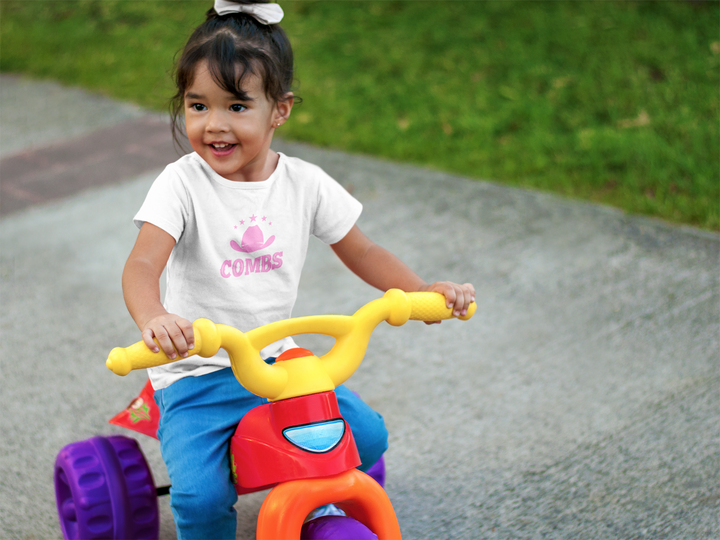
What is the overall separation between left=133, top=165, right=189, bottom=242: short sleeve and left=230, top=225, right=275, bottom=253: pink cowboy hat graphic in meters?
0.13

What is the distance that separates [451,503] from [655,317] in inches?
50.9

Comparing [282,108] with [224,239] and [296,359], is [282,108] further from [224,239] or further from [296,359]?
[296,359]

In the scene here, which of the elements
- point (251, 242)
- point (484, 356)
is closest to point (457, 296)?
point (251, 242)

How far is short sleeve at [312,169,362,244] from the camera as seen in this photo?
74.4 inches

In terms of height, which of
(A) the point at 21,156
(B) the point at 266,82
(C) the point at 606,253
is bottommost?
(A) the point at 21,156

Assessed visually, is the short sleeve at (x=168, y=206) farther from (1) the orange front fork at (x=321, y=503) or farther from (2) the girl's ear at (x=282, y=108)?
(1) the orange front fork at (x=321, y=503)

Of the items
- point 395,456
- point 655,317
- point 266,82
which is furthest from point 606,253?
point 266,82

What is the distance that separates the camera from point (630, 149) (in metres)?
4.16

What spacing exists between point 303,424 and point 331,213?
0.60 metres

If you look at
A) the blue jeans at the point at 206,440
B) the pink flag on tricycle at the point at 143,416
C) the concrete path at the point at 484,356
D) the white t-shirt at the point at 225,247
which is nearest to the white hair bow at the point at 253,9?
the white t-shirt at the point at 225,247

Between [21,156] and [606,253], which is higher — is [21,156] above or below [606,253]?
below

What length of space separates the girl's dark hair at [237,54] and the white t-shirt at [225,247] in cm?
13

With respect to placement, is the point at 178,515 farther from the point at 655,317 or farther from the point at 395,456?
the point at 655,317

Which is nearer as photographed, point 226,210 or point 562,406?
point 226,210
